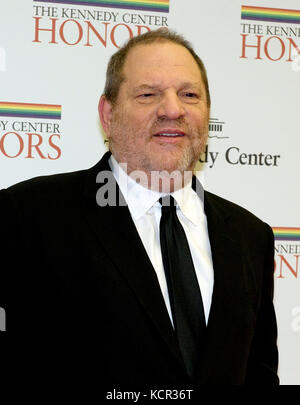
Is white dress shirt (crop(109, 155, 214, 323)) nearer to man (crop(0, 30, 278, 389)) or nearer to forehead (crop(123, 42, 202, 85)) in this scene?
man (crop(0, 30, 278, 389))

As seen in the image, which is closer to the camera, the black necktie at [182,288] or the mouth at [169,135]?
the black necktie at [182,288]

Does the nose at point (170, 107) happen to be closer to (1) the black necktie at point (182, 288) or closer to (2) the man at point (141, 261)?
(2) the man at point (141, 261)

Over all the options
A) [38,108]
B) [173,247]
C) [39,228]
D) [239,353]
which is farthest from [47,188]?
[239,353]

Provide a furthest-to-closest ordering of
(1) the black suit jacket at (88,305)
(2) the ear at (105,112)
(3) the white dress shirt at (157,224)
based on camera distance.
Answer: (2) the ear at (105,112)
(3) the white dress shirt at (157,224)
(1) the black suit jacket at (88,305)

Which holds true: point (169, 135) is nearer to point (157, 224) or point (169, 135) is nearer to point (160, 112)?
point (160, 112)

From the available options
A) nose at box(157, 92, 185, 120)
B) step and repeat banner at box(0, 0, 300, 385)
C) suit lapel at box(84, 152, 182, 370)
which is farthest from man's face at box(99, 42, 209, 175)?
step and repeat banner at box(0, 0, 300, 385)

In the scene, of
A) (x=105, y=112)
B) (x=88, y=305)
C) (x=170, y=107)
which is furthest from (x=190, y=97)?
(x=88, y=305)

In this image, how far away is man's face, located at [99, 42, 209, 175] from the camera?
1.88 metres

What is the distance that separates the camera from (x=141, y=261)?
172cm

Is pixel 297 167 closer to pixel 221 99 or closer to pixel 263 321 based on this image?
pixel 221 99

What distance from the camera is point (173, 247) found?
183 cm

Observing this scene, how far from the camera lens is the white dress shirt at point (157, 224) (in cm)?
182

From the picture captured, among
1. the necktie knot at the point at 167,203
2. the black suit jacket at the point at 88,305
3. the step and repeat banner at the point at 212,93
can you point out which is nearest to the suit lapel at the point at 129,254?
the black suit jacket at the point at 88,305
